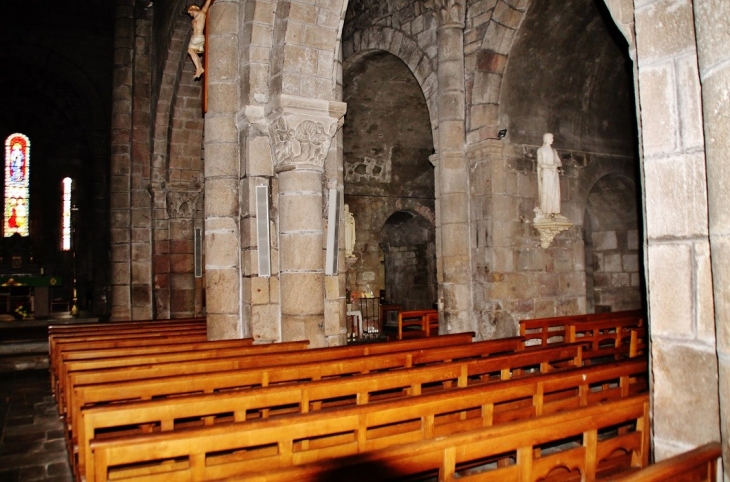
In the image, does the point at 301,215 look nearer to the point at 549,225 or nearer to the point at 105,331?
the point at 105,331

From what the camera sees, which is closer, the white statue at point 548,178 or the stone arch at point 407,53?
the white statue at point 548,178

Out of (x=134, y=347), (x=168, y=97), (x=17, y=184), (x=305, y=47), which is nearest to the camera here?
(x=134, y=347)

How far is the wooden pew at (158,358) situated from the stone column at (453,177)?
14.8 feet

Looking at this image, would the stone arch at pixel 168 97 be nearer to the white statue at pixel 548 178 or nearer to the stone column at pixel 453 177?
the stone column at pixel 453 177

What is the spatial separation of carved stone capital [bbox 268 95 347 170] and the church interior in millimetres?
21

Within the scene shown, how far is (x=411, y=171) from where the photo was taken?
16.3m

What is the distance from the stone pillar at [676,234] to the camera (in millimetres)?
2461

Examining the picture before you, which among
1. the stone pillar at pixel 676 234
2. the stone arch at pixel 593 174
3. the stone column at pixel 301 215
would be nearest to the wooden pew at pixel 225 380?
the stone column at pixel 301 215

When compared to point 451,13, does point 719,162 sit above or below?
below

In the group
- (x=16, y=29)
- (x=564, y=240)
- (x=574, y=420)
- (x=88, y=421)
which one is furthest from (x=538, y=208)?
(x=16, y=29)

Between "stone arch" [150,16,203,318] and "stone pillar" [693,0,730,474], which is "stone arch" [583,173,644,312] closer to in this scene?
"stone arch" [150,16,203,318]

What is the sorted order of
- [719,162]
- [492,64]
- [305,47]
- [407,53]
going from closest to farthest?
[719,162] → [305,47] → [492,64] → [407,53]

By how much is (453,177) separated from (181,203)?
604 centimetres

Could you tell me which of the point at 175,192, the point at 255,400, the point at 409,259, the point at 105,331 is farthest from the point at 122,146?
the point at 255,400
